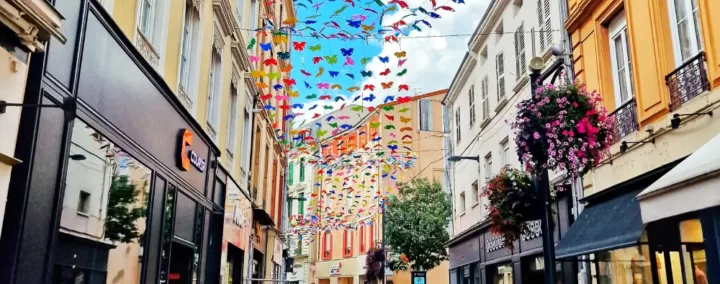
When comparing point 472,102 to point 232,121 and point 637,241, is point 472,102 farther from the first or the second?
point 637,241

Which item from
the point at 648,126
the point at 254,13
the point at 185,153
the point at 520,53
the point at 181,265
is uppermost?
the point at 254,13

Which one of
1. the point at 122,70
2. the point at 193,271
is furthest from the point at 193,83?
the point at 122,70

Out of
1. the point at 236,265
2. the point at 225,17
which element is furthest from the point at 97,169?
the point at 236,265

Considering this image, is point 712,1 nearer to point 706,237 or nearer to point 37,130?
point 706,237

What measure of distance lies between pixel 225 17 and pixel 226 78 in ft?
4.59

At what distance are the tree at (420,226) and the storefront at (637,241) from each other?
20.1m

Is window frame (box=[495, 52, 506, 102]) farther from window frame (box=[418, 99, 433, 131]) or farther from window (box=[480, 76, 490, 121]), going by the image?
window frame (box=[418, 99, 433, 131])

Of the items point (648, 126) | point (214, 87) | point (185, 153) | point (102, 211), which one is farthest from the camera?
point (214, 87)

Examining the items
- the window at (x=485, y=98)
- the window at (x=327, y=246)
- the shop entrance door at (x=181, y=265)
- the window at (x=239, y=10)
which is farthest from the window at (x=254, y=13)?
the window at (x=327, y=246)

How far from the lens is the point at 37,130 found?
453 centimetres

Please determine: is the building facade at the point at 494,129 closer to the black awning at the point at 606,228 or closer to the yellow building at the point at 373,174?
the black awning at the point at 606,228

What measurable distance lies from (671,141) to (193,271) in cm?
787

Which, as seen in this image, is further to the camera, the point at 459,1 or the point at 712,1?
the point at 459,1

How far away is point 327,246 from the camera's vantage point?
5094 centimetres
